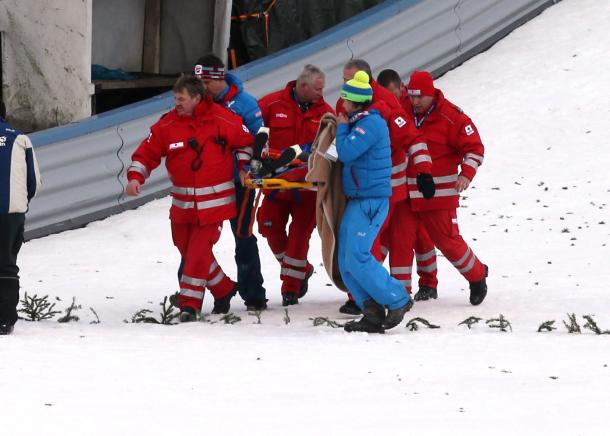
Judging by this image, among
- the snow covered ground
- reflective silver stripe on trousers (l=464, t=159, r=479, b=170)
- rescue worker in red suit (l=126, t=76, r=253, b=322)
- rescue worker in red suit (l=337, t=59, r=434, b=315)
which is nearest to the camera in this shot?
the snow covered ground

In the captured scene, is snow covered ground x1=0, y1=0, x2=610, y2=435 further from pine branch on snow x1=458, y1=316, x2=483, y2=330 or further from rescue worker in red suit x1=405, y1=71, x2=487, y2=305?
rescue worker in red suit x1=405, y1=71, x2=487, y2=305

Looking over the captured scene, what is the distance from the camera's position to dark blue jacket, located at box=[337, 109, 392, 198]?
313 inches

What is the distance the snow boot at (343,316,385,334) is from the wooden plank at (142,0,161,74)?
822 centimetres

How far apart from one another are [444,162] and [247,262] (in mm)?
1451

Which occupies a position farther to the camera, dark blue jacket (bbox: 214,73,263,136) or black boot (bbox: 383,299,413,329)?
dark blue jacket (bbox: 214,73,263,136)

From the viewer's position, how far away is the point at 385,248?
9211 millimetres

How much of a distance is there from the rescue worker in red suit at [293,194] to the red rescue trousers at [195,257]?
658mm

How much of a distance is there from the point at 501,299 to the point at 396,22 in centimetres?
663

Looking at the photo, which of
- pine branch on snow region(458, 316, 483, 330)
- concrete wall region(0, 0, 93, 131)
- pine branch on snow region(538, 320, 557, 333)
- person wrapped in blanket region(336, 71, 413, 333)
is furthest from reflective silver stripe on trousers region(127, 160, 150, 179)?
concrete wall region(0, 0, 93, 131)

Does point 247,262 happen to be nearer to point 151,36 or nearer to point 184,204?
point 184,204

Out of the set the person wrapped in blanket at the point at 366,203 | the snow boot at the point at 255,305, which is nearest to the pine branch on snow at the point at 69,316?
the snow boot at the point at 255,305

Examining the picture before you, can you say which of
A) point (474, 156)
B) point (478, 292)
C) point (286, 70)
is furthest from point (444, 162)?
point (286, 70)

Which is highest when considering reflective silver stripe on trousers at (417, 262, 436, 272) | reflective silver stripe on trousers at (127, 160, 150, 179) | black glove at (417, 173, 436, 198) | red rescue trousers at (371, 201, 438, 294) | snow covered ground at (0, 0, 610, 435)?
reflective silver stripe on trousers at (127, 160, 150, 179)

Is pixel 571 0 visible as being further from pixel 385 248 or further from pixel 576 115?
pixel 385 248
